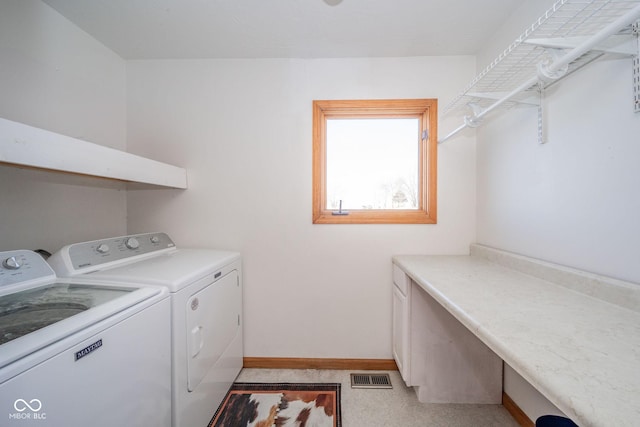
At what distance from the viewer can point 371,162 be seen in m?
1.99

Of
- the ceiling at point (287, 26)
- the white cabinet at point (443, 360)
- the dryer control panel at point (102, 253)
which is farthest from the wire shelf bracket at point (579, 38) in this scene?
the dryer control panel at point (102, 253)

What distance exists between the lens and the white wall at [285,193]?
1842mm

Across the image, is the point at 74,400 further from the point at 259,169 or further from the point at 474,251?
the point at 474,251

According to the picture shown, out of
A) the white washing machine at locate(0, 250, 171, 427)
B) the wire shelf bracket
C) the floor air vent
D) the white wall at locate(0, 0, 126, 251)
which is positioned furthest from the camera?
the floor air vent

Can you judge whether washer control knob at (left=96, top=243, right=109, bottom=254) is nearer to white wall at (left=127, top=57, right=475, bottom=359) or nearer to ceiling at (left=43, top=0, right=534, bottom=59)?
white wall at (left=127, top=57, right=475, bottom=359)

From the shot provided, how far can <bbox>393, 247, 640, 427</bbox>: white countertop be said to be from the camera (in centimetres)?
46

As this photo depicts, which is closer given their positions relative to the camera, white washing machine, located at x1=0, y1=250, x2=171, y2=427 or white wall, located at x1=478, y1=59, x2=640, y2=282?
white washing machine, located at x1=0, y1=250, x2=171, y2=427

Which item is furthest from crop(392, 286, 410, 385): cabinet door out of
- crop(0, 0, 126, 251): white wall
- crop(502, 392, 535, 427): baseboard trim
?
crop(0, 0, 126, 251): white wall

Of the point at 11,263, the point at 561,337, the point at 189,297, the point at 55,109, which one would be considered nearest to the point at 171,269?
the point at 189,297

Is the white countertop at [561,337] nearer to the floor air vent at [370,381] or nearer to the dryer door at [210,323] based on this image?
the floor air vent at [370,381]

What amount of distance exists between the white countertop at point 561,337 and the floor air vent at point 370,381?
3.28 feet

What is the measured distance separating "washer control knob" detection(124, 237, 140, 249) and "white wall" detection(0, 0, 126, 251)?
43cm

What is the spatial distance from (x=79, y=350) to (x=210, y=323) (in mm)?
710

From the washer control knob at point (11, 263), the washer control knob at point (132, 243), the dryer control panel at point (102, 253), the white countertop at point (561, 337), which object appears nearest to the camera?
the white countertop at point (561, 337)
